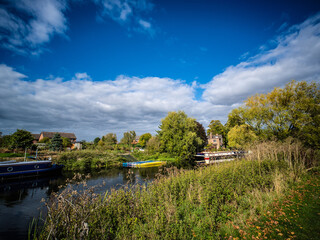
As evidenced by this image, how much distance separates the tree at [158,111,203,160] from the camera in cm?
3288

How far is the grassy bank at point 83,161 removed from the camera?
27425 millimetres

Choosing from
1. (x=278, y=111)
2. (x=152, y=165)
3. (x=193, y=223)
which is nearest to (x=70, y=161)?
(x=152, y=165)

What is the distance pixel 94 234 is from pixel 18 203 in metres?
12.3

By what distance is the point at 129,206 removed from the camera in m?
6.34

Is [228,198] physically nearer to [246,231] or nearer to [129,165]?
[246,231]

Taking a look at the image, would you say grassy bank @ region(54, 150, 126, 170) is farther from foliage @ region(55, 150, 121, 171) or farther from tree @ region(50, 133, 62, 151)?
tree @ region(50, 133, 62, 151)

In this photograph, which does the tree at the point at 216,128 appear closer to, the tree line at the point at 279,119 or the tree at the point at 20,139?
the tree line at the point at 279,119

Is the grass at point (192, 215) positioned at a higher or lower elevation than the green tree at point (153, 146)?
lower

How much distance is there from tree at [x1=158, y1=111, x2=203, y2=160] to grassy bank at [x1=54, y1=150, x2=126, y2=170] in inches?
482

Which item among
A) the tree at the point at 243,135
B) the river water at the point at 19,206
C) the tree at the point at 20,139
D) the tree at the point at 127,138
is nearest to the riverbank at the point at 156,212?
the river water at the point at 19,206

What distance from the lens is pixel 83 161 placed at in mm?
27922

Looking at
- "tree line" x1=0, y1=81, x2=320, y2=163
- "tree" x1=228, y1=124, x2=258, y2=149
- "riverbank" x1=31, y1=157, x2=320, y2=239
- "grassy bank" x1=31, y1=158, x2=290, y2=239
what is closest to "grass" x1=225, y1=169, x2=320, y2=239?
"riverbank" x1=31, y1=157, x2=320, y2=239

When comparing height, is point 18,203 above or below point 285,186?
below

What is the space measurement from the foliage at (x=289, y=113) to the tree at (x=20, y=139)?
49673mm
